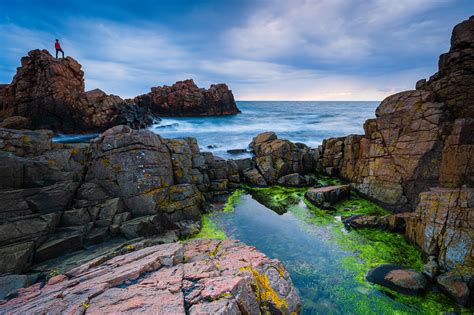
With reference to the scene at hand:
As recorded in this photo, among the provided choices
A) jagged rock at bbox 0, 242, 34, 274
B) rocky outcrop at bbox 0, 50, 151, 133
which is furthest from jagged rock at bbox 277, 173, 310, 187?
rocky outcrop at bbox 0, 50, 151, 133

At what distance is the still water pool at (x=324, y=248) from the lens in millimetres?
8227

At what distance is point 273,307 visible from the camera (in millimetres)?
5203

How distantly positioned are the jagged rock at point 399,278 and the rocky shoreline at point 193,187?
175 mm

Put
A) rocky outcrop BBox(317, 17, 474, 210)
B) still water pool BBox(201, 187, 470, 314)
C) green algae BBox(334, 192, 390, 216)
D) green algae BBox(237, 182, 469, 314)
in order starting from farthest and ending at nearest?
green algae BBox(334, 192, 390, 216) < rocky outcrop BBox(317, 17, 474, 210) < still water pool BBox(201, 187, 470, 314) < green algae BBox(237, 182, 469, 314)

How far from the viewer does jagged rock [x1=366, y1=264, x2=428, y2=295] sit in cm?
848

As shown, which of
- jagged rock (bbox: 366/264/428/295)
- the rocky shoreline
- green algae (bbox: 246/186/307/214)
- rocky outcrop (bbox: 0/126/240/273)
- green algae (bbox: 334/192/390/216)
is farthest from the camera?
green algae (bbox: 246/186/307/214)

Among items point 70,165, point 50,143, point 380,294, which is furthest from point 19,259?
point 380,294

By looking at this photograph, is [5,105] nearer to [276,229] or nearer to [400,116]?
[276,229]

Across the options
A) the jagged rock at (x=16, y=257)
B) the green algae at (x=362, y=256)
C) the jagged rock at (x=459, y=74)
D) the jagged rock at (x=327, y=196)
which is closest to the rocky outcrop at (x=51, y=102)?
the jagged rock at (x=16, y=257)

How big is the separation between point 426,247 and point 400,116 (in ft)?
30.6

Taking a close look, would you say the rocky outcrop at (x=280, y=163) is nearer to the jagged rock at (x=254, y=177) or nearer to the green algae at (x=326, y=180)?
the jagged rock at (x=254, y=177)

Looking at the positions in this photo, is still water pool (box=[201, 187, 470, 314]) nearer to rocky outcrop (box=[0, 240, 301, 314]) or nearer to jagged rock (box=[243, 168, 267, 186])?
jagged rock (box=[243, 168, 267, 186])

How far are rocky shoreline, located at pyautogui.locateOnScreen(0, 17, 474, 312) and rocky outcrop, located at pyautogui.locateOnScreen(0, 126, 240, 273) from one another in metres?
0.05

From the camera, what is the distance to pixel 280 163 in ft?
73.2
